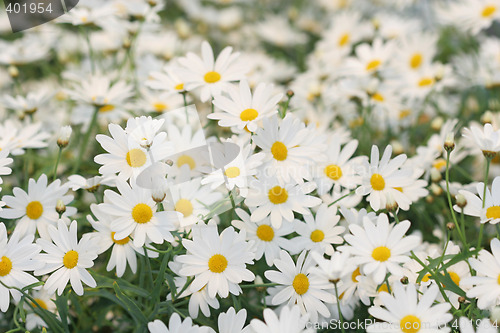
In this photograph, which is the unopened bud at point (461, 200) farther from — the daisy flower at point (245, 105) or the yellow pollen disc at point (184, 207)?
the yellow pollen disc at point (184, 207)

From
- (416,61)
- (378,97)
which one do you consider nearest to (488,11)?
(416,61)

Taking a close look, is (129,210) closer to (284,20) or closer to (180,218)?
(180,218)

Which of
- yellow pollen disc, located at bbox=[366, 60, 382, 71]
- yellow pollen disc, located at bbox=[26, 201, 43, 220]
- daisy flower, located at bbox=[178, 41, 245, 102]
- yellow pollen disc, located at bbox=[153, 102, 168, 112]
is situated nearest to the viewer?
yellow pollen disc, located at bbox=[26, 201, 43, 220]

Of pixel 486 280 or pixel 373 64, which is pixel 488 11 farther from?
pixel 486 280

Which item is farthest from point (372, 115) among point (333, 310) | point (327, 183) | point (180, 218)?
point (180, 218)

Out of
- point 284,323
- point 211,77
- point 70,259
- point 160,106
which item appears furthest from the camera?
point 160,106

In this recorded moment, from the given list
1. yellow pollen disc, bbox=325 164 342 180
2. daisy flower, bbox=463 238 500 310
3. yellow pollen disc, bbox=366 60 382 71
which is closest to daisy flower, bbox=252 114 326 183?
yellow pollen disc, bbox=325 164 342 180

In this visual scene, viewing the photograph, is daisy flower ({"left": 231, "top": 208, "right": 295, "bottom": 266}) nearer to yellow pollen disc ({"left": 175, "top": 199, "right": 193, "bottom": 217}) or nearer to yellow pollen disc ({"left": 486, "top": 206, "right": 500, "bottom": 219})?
yellow pollen disc ({"left": 175, "top": 199, "right": 193, "bottom": 217})

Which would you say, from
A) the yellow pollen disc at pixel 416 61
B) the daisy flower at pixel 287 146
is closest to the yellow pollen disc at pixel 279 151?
the daisy flower at pixel 287 146
